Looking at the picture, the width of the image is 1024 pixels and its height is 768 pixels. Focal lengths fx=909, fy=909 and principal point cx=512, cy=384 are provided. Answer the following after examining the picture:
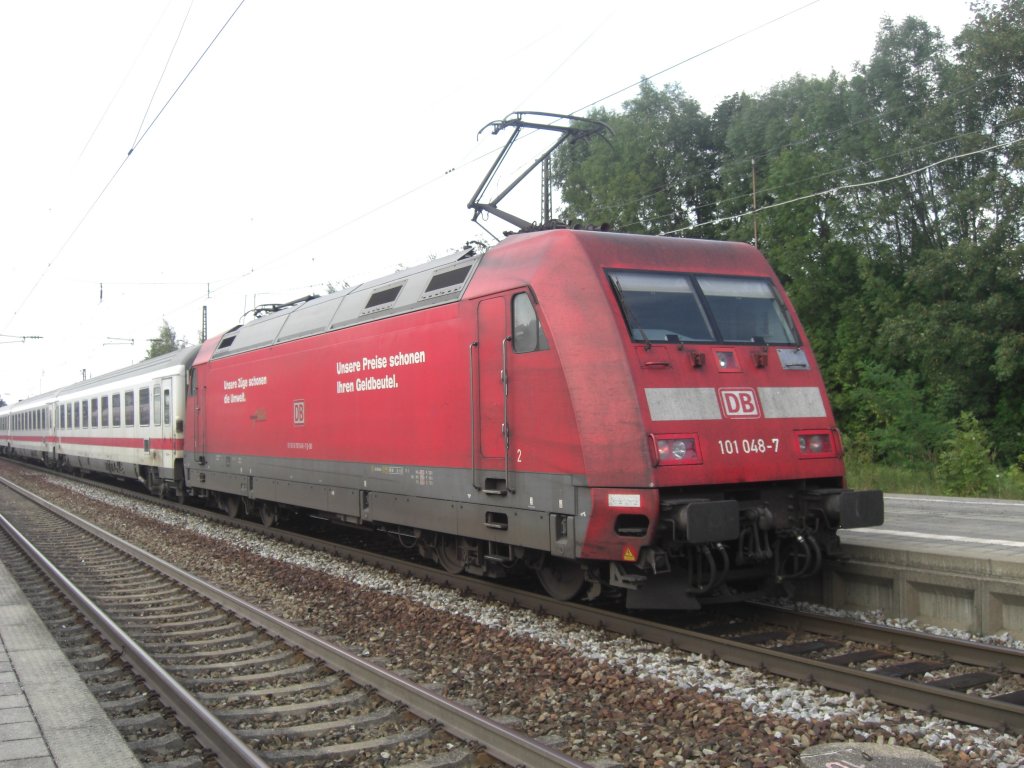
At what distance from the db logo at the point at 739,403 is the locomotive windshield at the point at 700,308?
1.69ft

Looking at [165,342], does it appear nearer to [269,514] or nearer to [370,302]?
[269,514]

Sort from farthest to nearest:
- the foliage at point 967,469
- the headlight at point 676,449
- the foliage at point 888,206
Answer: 1. the foliage at point 888,206
2. the foliage at point 967,469
3. the headlight at point 676,449

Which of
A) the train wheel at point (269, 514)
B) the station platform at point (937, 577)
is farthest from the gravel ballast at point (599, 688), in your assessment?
the train wheel at point (269, 514)

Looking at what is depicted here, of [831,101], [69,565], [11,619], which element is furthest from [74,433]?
[831,101]

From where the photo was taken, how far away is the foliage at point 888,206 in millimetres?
26047

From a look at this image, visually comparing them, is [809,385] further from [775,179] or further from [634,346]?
[775,179]

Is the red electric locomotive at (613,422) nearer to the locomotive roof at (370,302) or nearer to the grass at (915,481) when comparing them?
the locomotive roof at (370,302)

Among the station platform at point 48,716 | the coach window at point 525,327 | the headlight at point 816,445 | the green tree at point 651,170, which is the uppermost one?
the green tree at point 651,170

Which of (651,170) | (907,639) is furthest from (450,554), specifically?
(651,170)

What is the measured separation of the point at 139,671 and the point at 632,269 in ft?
16.0

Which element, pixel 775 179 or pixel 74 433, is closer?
pixel 74 433

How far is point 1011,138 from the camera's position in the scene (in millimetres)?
26641

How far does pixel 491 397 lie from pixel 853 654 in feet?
12.0

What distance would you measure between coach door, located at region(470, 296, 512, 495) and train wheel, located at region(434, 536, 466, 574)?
1.44 m
